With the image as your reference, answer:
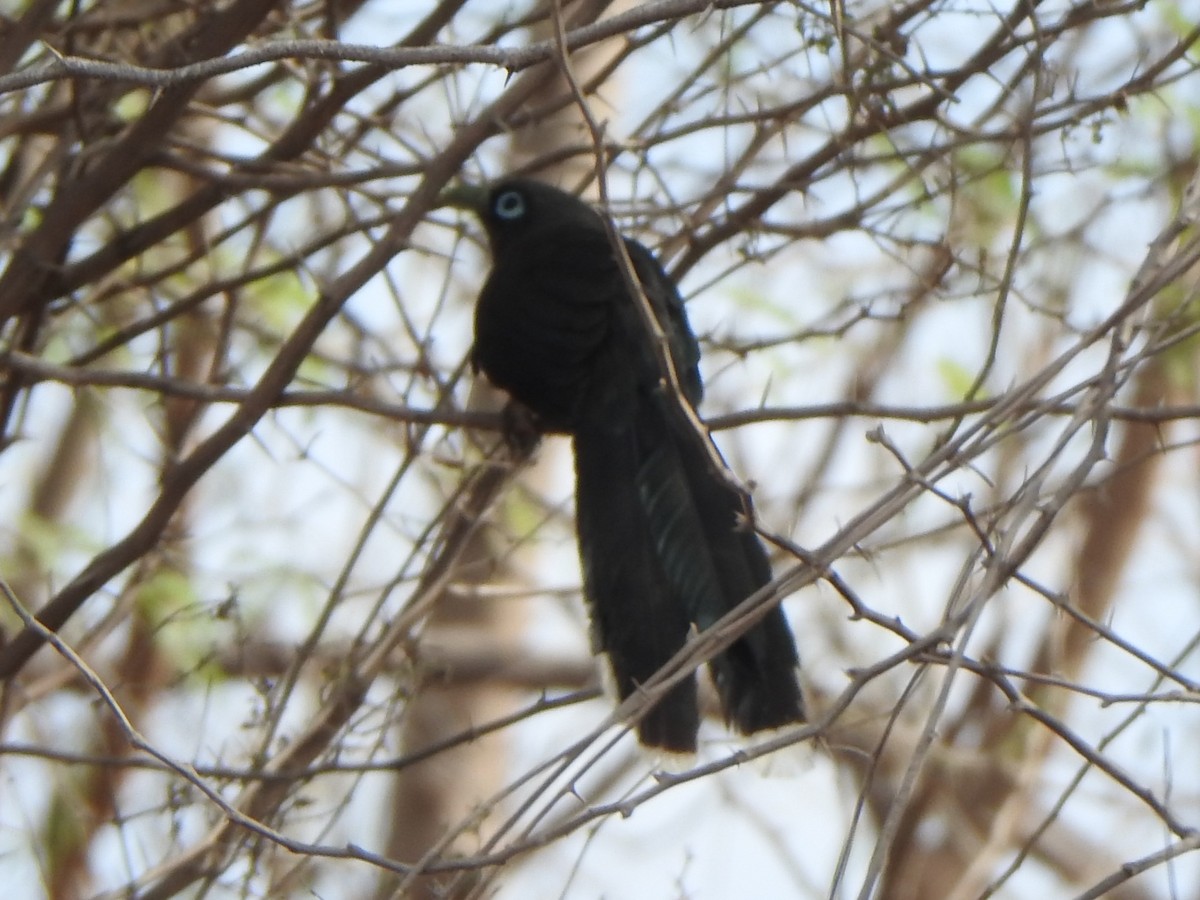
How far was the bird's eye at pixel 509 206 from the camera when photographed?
4.93 m

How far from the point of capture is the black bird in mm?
3508

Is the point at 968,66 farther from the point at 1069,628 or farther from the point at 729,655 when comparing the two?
the point at 1069,628

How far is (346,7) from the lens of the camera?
4191 millimetres

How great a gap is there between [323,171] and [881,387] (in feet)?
14.4

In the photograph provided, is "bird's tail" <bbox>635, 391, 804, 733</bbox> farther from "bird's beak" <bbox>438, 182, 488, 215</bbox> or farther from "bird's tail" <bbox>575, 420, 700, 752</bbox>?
"bird's beak" <bbox>438, 182, 488, 215</bbox>

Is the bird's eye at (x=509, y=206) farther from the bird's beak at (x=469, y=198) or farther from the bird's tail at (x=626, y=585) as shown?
the bird's tail at (x=626, y=585)

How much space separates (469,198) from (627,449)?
3.84 ft

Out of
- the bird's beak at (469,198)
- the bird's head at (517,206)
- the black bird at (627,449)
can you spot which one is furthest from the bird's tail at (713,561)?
the bird's beak at (469,198)

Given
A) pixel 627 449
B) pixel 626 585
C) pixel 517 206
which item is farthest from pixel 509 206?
pixel 626 585

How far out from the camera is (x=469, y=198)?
195 inches

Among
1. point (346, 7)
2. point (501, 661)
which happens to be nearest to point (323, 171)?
point (346, 7)

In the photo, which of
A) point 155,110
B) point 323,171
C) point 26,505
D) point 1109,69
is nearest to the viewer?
point 155,110

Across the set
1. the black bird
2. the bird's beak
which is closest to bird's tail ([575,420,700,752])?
the black bird

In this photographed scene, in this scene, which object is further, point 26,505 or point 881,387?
point 26,505
